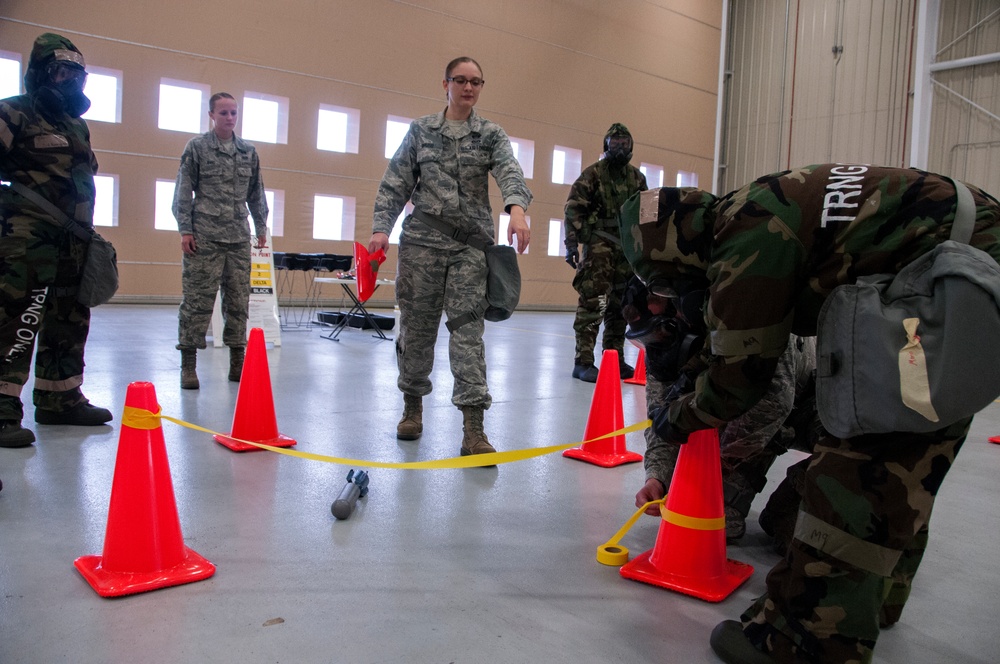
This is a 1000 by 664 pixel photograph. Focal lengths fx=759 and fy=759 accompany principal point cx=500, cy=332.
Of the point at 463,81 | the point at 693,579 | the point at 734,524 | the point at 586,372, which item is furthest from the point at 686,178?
the point at 693,579

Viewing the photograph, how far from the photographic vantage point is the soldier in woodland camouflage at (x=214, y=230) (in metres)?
4.81

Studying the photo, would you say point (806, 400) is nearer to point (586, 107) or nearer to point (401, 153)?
point (401, 153)

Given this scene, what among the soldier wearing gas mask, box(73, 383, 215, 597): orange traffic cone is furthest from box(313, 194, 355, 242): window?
box(73, 383, 215, 597): orange traffic cone

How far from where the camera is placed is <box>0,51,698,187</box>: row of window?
988cm

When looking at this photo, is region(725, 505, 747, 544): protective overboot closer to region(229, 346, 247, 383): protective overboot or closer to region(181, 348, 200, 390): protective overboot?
region(181, 348, 200, 390): protective overboot

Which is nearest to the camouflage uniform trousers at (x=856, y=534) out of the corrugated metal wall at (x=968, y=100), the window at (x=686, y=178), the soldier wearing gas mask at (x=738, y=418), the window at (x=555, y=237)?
Answer: the soldier wearing gas mask at (x=738, y=418)

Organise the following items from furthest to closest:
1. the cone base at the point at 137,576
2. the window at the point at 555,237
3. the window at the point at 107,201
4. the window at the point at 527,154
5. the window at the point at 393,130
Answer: the window at the point at 555,237 → the window at the point at 527,154 → the window at the point at 393,130 → the window at the point at 107,201 → the cone base at the point at 137,576

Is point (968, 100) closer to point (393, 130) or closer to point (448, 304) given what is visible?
point (393, 130)

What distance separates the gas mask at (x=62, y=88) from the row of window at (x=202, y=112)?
5.82m

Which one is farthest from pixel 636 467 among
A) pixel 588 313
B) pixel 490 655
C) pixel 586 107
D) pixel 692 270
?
pixel 586 107

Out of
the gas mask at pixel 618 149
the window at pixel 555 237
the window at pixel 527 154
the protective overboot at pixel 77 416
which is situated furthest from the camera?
the window at pixel 555 237

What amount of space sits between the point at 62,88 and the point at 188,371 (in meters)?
1.92

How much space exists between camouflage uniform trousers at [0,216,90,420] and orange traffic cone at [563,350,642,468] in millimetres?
2395

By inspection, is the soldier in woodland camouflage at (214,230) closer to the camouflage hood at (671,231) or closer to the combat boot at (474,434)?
the combat boot at (474,434)
